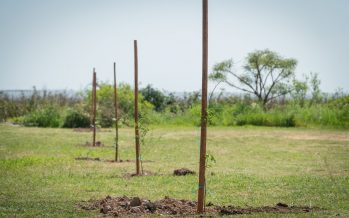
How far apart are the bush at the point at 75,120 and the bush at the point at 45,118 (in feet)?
1.93

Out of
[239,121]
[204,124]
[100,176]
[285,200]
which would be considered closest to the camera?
[204,124]

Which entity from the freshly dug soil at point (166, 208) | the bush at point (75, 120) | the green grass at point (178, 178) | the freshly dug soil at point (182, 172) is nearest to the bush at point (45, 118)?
the bush at point (75, 120)

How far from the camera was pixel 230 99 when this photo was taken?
42750 millimetres

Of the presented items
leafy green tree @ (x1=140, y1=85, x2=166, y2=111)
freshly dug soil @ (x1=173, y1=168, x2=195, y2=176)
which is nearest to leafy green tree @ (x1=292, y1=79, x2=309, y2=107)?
leafy green tree @ (x1=140, y1=85, x2=166, y2=111)

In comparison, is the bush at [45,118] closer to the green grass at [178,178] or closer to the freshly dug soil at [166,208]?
the green grass at [178,178]

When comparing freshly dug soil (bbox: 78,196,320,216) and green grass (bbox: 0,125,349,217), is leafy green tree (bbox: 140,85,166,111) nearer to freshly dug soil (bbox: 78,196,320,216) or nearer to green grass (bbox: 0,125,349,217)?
green grass (bbox: 0,125,349,217)

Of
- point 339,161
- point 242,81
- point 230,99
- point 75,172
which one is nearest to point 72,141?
point 75,172

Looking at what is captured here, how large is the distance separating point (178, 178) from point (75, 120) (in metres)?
22.0

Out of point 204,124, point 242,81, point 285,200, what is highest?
point 242,81

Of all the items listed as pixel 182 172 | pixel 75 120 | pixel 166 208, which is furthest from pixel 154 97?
pixel 166 208

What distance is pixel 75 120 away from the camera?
35031 mm

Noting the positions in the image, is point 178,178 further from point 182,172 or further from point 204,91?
point 204,91

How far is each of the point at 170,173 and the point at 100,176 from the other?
1834 mm

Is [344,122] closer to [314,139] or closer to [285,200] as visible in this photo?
[314,139]
